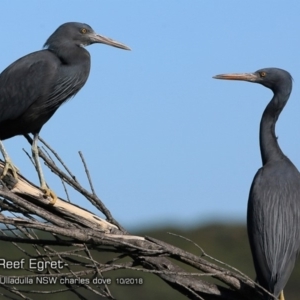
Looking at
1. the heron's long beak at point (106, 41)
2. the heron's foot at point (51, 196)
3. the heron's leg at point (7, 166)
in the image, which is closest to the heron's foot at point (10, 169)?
the heron's leg at point (7, 166)

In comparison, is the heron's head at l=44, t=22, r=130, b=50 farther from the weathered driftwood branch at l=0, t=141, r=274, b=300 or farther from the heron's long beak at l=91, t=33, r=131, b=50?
the weathered driftwood branch at l=0, t=141, r=274, b=300

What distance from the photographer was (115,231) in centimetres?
435

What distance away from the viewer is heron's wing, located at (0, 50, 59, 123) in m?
6.15

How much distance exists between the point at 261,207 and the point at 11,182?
164 cm

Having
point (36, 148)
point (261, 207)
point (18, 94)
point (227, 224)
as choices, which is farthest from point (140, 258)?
point (227, 224)

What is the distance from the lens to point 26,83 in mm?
6199

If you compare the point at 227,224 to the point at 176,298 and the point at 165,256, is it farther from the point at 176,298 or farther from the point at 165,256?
the point at 165,256

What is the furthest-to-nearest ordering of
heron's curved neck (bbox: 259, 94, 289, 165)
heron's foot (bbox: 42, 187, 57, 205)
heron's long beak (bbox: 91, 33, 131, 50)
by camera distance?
heron's long beak (bbox: 91, 33, 131, 50)
heron's curved neck (bbox: 259, 94, 289, 165)
heron's foot (bbox: 42, 187, 57, 205)

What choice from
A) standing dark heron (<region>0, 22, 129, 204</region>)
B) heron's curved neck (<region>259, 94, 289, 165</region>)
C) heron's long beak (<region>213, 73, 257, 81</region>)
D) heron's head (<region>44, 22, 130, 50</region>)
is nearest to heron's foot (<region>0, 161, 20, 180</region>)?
standing dark heron (<region>0, 22, 129, 204</region>)

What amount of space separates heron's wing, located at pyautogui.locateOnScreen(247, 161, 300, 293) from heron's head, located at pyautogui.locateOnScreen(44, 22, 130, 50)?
187 cm

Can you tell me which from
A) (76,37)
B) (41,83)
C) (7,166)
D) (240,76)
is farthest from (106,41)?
(7,166)

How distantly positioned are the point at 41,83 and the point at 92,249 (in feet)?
7.89

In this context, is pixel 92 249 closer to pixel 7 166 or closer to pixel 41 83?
pixel 7 166

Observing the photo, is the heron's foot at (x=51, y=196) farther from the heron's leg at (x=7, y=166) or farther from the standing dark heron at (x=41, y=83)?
the standing dark heron at (x=41, y=83)
